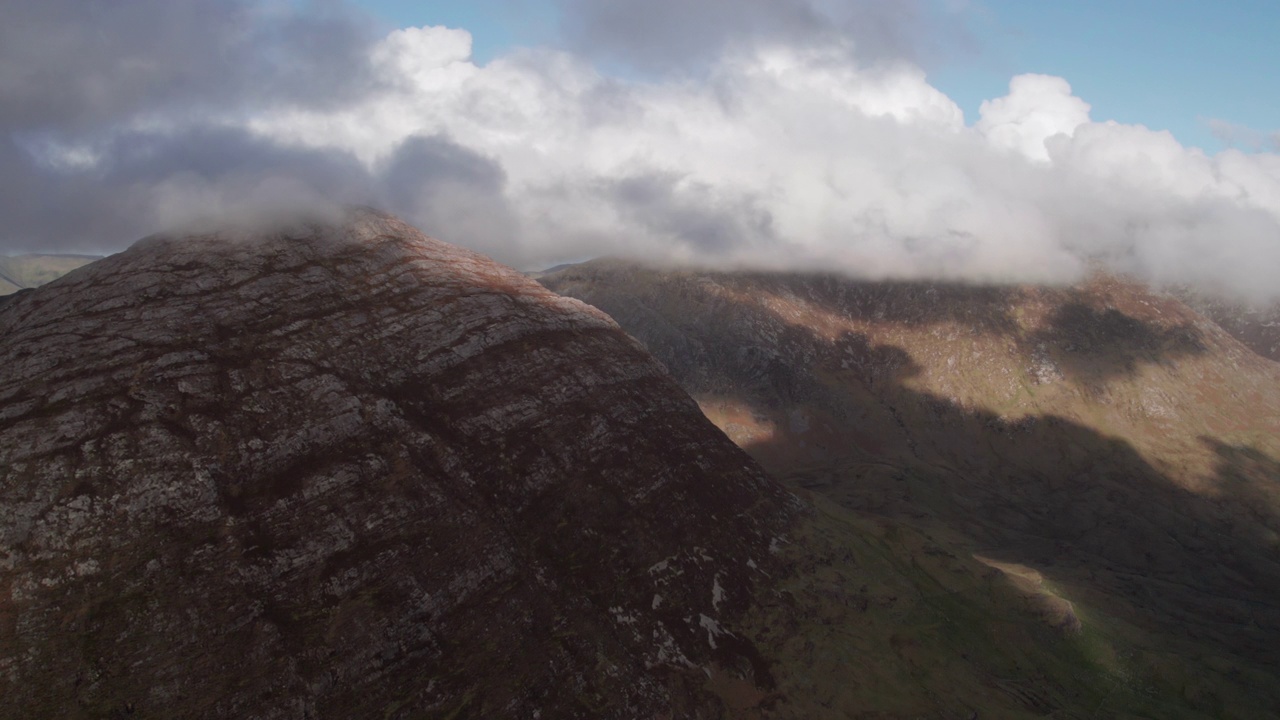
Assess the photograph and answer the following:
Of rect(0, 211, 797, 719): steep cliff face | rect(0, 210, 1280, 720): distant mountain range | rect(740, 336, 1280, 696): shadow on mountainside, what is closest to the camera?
rect(0, 211, 797, 719): steep cliff face

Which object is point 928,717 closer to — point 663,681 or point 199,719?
point 663,681

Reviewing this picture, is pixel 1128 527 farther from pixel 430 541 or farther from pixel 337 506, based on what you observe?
pixel 337 506

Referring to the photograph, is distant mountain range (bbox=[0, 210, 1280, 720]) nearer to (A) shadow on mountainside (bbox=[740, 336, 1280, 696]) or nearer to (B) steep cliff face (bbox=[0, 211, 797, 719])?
(B) steep cliff face (bbox=[0, 211, 797, 719])

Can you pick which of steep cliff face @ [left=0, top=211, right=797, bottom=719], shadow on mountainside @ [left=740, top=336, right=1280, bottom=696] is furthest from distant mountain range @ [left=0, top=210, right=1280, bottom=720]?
shadow on mountainside @ [left=740, top=336, right=1280, bottom=696]

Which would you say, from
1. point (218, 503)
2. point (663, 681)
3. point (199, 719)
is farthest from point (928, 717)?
point (218, 503)

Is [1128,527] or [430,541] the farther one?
[1128,527]

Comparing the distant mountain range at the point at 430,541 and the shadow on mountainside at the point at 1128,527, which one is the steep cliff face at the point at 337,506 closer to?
the distant mountain range at the point at 430,541

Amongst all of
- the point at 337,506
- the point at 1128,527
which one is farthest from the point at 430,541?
the point at 1128,527

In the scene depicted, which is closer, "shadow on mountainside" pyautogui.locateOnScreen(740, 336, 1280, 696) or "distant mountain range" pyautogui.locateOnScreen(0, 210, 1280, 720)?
"distant mountain range" pyautogui.locateOnScreen(0, 210, 1280, 720)
